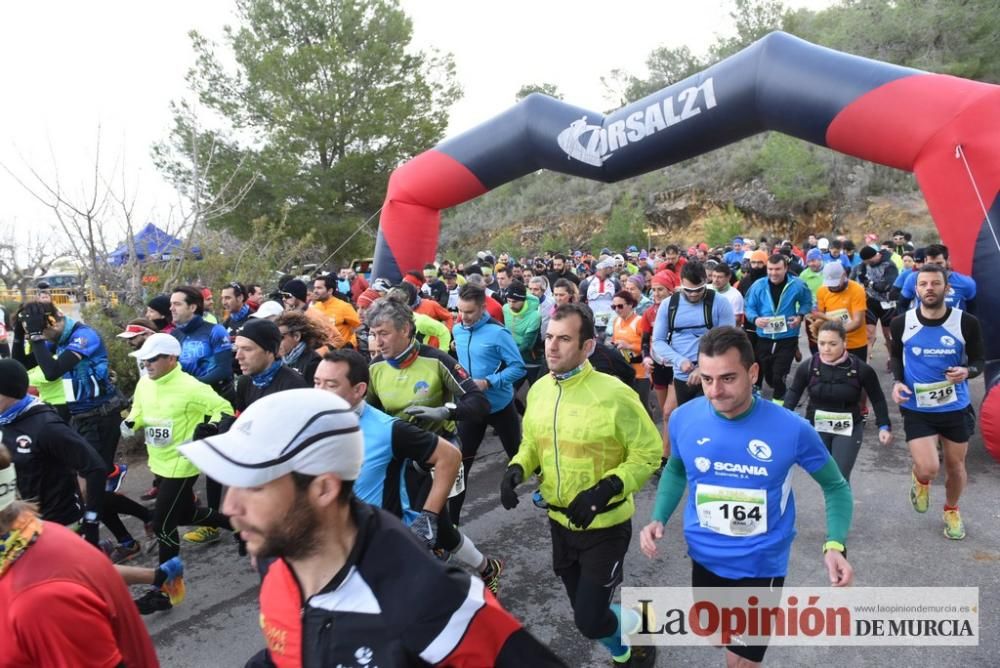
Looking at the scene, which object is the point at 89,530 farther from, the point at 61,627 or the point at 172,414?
the point at 61,627

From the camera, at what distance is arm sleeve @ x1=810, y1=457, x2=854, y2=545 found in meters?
2.50

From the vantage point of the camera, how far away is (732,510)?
99.4 inches

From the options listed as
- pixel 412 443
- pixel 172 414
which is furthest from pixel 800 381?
pixel 172 414

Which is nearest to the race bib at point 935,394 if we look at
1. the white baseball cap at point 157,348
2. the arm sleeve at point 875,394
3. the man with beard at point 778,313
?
the arm sleeve at point 875,394

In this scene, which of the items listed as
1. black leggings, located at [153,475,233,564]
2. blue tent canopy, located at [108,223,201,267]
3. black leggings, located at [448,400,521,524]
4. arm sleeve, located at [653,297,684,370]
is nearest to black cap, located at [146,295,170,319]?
black leggings, located at [153,475,233,564]

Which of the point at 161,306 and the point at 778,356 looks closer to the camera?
the point at 161,306

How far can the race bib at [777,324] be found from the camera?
22.7ft

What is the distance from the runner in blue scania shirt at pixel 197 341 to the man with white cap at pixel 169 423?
4.66 ft

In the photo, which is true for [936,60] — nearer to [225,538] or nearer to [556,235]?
[556,235]

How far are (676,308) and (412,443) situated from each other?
3466 mm

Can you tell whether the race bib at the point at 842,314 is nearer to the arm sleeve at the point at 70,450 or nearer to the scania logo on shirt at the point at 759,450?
the scania logo on shirt at the point at 759,450

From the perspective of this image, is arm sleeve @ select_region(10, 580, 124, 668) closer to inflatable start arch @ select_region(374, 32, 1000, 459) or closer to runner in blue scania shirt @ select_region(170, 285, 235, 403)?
runner in blue scania shirt @ select_region(170, 285, 235, 403)

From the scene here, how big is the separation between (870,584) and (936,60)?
92.8ft

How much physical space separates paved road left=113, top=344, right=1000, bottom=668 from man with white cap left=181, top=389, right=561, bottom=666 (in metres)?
2.41
